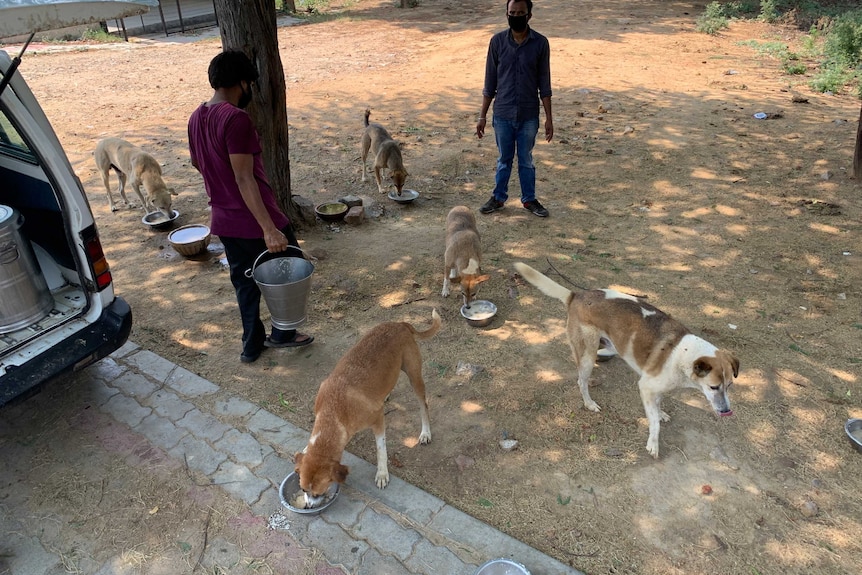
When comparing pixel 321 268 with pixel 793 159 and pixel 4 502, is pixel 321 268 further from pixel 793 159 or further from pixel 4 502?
pixel 793 159

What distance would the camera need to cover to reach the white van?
3436 mm

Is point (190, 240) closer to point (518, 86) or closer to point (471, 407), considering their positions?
point (471, 407)

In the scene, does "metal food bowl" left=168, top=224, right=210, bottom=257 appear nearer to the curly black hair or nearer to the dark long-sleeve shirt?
the curly black hair

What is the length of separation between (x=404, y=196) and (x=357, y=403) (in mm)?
5226

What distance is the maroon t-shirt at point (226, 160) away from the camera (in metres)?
3.68

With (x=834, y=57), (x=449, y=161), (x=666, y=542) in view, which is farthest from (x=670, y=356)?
(x=834, y=57)

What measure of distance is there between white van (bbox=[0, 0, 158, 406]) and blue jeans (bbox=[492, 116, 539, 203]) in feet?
14.6

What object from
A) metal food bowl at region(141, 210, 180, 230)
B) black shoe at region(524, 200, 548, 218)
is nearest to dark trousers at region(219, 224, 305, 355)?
metal food bowl at region(141, 210, 180, 230)

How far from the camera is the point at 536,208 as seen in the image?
745 centimetres

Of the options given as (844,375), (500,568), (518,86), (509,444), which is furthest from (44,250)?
(844,375)

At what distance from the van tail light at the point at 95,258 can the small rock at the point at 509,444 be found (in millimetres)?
3394

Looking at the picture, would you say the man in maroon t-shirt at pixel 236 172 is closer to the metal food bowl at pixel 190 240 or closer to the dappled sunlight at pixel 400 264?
the dappled sunlight at pixel 400 264

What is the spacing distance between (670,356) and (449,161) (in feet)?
21.6

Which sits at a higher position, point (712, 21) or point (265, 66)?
point (712, 21)
